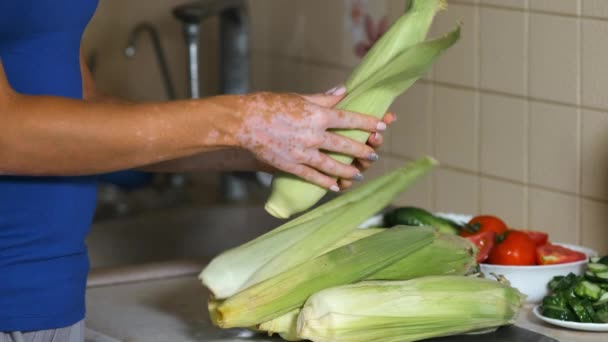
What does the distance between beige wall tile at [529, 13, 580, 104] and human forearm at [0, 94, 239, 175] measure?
0.81 metres

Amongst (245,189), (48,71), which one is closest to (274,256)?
(48,71)

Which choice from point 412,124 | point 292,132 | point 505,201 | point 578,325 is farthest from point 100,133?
point 412,124

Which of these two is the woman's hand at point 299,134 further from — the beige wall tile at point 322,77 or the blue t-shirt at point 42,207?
the beige wall tile at point 322,77

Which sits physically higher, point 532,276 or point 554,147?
point 554,147

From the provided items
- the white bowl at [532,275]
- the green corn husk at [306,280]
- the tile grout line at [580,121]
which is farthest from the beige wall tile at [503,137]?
the green corn husk at [306,280]

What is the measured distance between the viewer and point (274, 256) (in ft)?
4.75

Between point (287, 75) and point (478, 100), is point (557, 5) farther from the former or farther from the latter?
point (287, 75)

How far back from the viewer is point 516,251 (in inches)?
64.8

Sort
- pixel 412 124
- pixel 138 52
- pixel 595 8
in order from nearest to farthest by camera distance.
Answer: pixel 595 8 < pixel 412 124 < pixel 138 52

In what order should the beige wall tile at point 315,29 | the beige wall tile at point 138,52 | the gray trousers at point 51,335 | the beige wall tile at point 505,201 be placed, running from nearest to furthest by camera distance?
the gray trousers at point 51,335
the beige wall tile at point 505,201
the beige wall tile at point 315,29
the beige wall tile at point 138,52

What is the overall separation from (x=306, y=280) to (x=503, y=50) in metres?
0.80

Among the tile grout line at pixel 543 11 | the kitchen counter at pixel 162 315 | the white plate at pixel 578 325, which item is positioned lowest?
the kitchen counter at pixel 162 315

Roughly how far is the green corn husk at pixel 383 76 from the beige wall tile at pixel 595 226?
2.02 feet

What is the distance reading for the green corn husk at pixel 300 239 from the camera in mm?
1429
